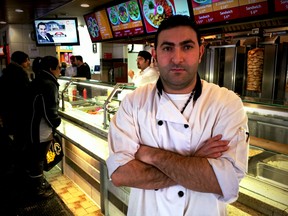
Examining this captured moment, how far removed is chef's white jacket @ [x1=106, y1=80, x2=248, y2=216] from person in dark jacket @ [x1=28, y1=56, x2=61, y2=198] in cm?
220

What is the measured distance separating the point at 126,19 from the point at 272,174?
454 centimetres

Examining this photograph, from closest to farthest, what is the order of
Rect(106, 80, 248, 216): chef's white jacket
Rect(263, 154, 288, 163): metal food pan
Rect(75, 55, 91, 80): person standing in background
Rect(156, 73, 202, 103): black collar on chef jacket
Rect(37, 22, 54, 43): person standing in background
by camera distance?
Rect(106, 80, 248, 216): chef's white jacket < Rect(156, 73, 202, 103): black collar on chef jacket < Rect(263, 154, 288, 163): metal food pan < Rect(37, 22, 54, 43): person standing in background < Rect(75, 55, 91, 80): person standing in background

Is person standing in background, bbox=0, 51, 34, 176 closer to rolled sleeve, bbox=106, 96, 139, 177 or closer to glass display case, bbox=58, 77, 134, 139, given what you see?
glass display case, bbox=58, 77, 134, 139

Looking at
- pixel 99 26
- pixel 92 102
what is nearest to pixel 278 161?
pixel 92 102

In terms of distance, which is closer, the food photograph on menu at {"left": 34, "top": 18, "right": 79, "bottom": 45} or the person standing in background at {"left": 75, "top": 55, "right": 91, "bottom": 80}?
the food photograph on menu at {"left": 34, "top": 18, "right": 79, "bottom": 45}

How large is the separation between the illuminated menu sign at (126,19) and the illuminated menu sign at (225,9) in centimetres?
148

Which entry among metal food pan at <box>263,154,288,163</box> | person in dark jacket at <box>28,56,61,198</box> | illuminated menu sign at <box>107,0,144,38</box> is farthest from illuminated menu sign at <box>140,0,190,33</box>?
metal food pan at <box>263,154,288,163</box>

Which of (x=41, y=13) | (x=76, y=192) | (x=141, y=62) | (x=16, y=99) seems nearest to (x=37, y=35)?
(x=41, y=13)

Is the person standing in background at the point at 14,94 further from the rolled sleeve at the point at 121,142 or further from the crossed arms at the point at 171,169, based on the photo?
the crossed arms at the point at 171,169

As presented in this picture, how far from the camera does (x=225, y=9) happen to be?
3.82 m

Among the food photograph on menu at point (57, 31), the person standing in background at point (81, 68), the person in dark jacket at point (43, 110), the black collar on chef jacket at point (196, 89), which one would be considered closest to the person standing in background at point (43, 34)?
the food photograph on menu at point (57, 31)

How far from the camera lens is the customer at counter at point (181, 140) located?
4.18 ft

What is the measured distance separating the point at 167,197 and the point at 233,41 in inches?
Result: 151

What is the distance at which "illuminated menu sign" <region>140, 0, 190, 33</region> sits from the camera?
14.2 ft
